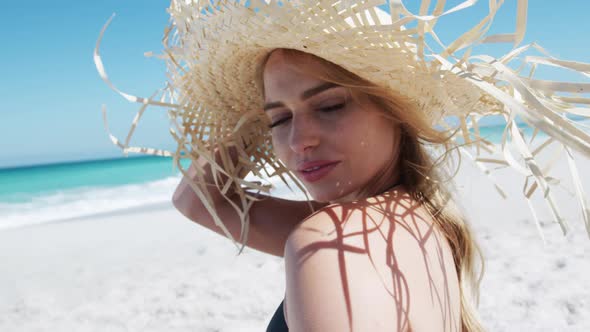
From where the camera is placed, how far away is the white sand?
2.87 m

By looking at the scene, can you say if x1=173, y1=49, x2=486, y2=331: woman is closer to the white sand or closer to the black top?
the black top

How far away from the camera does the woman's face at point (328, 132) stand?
112 cm

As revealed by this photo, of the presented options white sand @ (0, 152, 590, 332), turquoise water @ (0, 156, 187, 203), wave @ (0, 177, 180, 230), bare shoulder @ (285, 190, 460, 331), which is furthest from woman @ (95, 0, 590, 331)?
turquoise water @ (0, 156, 187, 203)

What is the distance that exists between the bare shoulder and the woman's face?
16 cm

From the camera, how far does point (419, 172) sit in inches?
49.7

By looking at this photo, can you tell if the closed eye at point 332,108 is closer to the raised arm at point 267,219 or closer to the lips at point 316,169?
the lips at point 316,169

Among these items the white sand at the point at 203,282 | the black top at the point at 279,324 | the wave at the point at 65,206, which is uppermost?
the black top at the point at 279,324

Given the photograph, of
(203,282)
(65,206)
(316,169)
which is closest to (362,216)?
(316,169)

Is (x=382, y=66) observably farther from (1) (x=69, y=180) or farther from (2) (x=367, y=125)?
(1) (x=69, y=180)

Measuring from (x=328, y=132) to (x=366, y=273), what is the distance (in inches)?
16.7

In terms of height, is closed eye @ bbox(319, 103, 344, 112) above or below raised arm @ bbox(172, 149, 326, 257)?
above

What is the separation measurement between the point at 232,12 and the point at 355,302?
2.34 feet

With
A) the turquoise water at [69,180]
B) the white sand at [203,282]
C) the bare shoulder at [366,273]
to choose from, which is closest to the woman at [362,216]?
the bare shoulder at [366,273]

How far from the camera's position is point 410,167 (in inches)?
50.8
